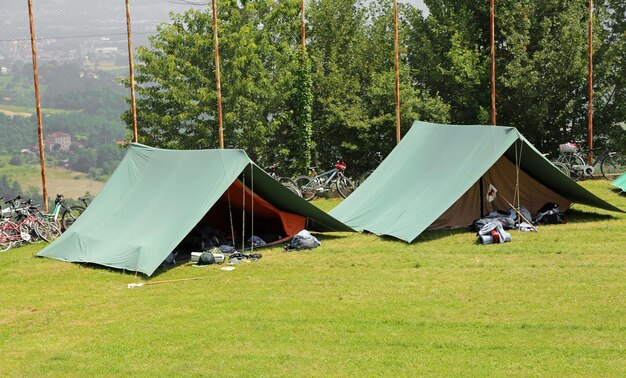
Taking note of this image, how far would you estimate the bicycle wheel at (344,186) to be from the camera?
64.2 ft

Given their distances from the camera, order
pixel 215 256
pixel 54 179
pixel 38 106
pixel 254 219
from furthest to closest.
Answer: pixel 54 179, pixel 38 106, pixel 254 219, pixel 215 256

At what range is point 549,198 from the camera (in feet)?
49.3

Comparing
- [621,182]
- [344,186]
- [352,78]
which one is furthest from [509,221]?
[352,78]

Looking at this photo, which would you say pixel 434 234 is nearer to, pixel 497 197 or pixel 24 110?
pixel 497 197

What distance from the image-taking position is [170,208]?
42.1 feet

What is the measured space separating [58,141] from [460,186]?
424 inches

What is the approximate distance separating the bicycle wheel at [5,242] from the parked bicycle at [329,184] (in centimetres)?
706

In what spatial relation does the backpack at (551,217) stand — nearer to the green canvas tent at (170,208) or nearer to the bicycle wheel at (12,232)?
the green canvas tent at (170,208)

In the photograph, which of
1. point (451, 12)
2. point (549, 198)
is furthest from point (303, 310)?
point (451, 12)

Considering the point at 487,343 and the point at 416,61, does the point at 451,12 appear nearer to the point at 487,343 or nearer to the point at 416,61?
the point at 416,61

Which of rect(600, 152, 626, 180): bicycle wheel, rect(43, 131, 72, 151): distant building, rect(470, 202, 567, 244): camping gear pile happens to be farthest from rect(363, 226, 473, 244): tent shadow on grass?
rect(43, 131, 72, 151): distant building

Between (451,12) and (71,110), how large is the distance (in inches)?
420

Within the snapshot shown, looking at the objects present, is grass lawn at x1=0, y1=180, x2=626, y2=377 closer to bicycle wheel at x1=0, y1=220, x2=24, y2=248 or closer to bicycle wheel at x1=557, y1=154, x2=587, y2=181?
bicycle wheel at x1=0, y1=220, x2=24, y2=248

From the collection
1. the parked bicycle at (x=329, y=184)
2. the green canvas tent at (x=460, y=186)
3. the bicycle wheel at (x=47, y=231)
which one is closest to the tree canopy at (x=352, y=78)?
the parked bicycle at (x=329, y=184)
